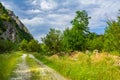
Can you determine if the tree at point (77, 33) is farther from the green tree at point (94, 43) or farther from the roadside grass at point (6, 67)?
the roadside grass at point (6, 67)

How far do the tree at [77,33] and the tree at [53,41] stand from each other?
10408mm

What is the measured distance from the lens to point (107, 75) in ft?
70.8

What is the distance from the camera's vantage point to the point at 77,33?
96750 millimetres

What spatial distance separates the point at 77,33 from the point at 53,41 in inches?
746

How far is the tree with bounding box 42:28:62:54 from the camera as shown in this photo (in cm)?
11206

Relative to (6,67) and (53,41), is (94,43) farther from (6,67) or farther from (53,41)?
(6,67)

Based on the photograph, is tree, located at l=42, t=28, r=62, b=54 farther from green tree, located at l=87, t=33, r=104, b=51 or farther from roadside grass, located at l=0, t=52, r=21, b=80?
roadside grass, located at l=0, t=52, r=21, b=80

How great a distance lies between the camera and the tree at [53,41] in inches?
4412

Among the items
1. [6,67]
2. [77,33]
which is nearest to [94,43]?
[77,33]

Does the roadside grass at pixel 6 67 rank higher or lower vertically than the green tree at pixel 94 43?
lower

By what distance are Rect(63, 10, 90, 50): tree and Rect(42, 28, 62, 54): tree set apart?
10408 millimetres

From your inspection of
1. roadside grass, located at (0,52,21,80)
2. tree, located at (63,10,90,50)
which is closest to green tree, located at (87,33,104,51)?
tree, located at (63,10,90,50)

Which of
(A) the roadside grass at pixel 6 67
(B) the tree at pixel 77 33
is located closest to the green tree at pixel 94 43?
(B) the tree at pixel 77 33

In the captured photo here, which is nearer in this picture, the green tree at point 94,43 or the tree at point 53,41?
the green tree at point 94,43
